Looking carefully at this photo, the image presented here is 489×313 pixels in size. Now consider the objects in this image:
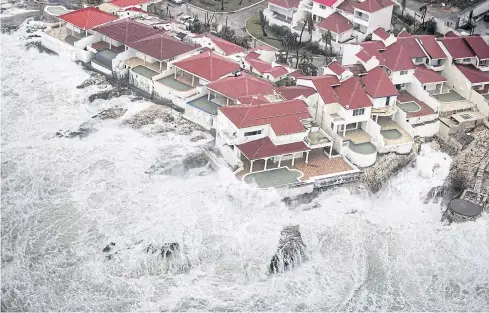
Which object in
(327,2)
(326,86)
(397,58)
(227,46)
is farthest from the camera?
(327,2)

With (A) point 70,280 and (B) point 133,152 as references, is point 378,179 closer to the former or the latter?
(B) point 133,152

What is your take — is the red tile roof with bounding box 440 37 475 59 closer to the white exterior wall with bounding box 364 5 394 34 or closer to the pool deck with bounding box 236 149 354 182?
the white exterior wall with bounding box 364 5 394 34

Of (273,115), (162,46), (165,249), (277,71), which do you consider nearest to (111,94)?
(162,46)

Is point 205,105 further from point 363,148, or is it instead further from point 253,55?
point 363,148

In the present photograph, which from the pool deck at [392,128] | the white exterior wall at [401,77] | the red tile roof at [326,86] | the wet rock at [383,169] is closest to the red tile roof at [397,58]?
the white exterior wall at [401,77]

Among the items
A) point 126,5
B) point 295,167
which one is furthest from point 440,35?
point 126,5
